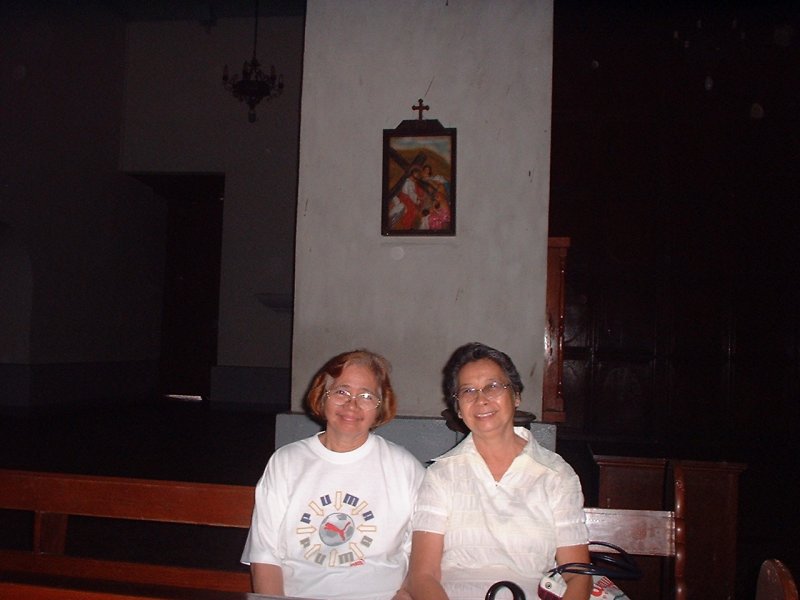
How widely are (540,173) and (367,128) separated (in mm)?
1120

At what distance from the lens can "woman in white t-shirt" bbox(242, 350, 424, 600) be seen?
6.79 feet

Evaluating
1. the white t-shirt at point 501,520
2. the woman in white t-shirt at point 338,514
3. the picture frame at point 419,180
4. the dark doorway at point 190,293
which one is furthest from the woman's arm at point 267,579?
the dark doorway at point 190,293

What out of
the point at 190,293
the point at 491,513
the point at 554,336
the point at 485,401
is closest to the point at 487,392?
the point at 485,401

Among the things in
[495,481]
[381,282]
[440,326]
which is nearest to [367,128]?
[381,282]

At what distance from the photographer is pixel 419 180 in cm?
440

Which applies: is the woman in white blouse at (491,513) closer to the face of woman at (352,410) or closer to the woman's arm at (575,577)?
the woman's arm at (575,577)

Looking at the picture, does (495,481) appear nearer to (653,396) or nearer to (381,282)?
(381,282)

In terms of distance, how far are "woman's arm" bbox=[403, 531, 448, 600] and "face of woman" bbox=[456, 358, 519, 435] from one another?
0.34 metres

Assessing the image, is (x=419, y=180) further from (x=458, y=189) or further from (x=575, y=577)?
(x=575, y=577)

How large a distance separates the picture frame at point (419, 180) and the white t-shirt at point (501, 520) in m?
2.48

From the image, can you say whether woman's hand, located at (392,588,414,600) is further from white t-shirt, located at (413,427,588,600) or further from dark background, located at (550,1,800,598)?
dark background, located at (550,1,800,598)

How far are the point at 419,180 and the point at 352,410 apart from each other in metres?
2.48

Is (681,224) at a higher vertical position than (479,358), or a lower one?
higher

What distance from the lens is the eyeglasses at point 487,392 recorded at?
83.5 inches
